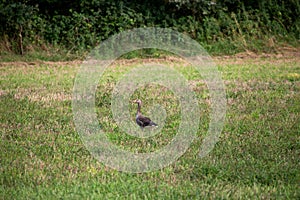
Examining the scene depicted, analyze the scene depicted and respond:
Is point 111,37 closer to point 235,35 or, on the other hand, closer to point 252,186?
point 235,35

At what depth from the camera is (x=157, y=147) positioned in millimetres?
6332

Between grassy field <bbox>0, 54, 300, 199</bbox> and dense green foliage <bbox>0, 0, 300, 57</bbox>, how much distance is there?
251 inches

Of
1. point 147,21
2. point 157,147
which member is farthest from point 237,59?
point 157,147

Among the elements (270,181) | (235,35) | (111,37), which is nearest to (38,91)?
(270,181)

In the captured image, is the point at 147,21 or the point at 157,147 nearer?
the point at 157,147

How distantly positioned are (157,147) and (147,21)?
39.3 feet

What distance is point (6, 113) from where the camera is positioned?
26.4 ft

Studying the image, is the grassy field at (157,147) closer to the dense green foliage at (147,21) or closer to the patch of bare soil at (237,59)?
the patch of bare soil at (237,59)

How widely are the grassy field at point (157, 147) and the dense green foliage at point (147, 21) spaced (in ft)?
20.9

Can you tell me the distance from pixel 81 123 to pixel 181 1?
437 inches

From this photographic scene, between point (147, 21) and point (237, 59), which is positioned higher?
point (147, 21)

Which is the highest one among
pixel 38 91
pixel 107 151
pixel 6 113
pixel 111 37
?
pixel 107 151

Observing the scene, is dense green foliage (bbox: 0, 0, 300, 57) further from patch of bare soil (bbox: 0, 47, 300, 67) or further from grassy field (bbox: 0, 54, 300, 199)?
grassy field (bbox: 0, 54, 300, 199)

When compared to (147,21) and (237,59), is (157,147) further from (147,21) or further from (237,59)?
(147,21)
